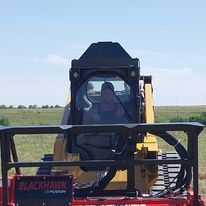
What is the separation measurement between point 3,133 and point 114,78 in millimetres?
2676

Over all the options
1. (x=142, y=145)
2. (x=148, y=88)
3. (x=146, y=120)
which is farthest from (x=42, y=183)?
(x=148, y=88)

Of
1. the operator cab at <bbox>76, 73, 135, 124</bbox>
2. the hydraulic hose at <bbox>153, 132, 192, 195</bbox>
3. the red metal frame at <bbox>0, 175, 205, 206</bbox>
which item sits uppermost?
the operator cab at <bbox>76, 73, 135, 124</bbox>

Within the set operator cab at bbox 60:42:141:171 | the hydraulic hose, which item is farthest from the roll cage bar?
operator cab at bbox 60:42:141:171

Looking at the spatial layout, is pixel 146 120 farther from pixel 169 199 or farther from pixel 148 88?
pixel 169 199

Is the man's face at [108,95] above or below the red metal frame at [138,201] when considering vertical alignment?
above

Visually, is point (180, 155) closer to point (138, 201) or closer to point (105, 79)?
point (138, 201)

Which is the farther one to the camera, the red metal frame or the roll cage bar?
the red metal frame

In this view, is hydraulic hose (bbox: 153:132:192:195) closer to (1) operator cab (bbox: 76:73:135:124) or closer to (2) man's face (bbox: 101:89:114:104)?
(1) operator cab (bbox: 76:73:135:124)

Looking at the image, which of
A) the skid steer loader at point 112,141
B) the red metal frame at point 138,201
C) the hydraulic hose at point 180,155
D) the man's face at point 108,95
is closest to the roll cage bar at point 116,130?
the red metal frame at point 138,201

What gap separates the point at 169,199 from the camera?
6242 millimetres

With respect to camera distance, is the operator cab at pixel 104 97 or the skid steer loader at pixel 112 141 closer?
the skid steer loader at pixel 112 141

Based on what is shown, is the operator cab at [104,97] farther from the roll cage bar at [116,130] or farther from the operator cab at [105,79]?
the roll cage bar at [116,130]

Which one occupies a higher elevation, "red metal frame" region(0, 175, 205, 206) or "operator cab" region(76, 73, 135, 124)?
"operator cab" region(76, 73, 135, 124)

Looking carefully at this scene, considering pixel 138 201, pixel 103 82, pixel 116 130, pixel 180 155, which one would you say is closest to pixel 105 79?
pixel 103 82
